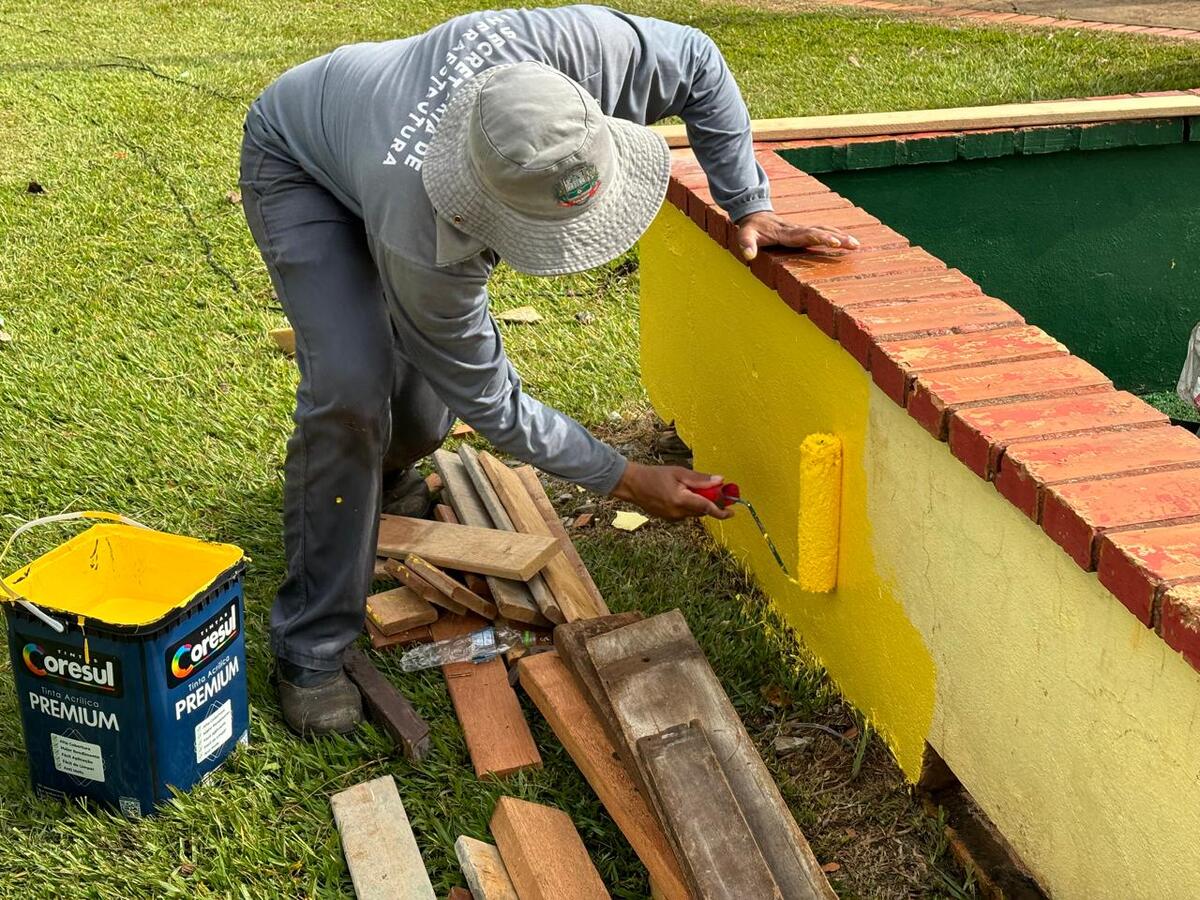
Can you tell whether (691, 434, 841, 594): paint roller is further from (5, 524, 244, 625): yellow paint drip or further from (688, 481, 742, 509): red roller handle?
(5, 524, 244, 625): yellow paint drip

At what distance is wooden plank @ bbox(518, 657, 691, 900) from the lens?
106 inches

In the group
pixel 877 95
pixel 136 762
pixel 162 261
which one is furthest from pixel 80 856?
pixel 877 95

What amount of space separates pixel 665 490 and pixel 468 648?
87 cm

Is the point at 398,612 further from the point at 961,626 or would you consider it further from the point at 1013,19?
the point at 1013,19

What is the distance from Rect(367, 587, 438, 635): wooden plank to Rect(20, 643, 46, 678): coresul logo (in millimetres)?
911

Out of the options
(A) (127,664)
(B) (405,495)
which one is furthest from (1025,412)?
(B) (405,495)

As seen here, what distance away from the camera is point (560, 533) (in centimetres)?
404

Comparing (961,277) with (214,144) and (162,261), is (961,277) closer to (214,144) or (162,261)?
(162,261)

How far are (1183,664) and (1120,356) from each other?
3.20 meters

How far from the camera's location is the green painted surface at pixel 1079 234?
464 cm

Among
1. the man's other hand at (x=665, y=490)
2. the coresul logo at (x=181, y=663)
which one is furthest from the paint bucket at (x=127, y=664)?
the man's other hand at (x=665, y=490)

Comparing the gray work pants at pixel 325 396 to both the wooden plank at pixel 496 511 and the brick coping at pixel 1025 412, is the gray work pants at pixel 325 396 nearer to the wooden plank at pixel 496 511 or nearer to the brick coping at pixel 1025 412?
the wooden plank at pixel 496 511

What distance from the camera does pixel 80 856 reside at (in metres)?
2.94

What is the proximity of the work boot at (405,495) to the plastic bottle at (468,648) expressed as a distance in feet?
2.20
